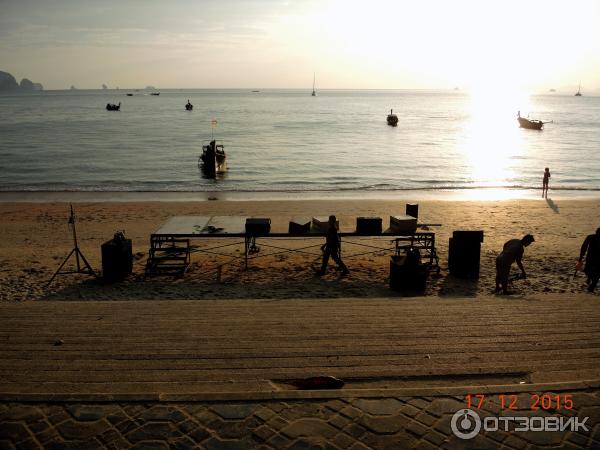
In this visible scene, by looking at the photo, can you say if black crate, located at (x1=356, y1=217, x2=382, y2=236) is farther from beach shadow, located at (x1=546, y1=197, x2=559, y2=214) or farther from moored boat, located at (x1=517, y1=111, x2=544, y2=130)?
moored boat, located at (x1=517, y1=111, x2=544, y2=130)

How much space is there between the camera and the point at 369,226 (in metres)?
12.8

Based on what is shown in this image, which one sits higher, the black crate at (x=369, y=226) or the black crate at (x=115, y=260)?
the black crate at (x=369, y=226)

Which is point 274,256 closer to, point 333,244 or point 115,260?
point 333,244

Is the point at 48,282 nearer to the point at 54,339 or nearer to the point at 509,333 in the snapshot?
the point at 54,339

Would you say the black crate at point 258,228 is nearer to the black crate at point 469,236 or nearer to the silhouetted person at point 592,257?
the black crate at point 469,236

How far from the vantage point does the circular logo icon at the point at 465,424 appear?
4.57m

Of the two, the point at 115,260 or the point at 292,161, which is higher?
the point at 292,161

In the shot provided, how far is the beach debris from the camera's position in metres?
5.55

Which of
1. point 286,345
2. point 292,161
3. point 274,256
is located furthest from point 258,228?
point 292,161

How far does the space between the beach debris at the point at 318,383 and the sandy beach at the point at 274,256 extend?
205 inches

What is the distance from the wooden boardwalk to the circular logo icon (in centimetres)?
82

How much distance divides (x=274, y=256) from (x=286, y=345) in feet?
26.9

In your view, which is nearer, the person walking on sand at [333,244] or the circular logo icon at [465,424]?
the circular logo icon at [465,424]
